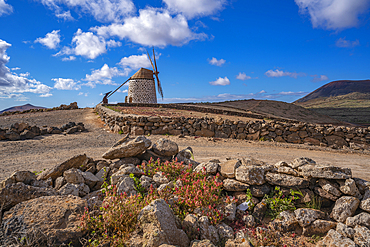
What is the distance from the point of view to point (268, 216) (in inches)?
158

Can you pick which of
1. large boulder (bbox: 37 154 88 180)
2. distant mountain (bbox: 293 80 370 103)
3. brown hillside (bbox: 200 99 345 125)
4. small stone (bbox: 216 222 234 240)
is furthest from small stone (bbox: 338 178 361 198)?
distant mountain (bbox: 293 80 370 103)

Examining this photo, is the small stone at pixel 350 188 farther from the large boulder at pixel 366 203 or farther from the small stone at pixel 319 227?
the small stone at pixel 319 227

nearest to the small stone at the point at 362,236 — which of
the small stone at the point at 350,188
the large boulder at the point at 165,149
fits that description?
the small stone at the point at 350,188

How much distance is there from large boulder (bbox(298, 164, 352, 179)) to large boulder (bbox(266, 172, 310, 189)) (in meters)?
0.17

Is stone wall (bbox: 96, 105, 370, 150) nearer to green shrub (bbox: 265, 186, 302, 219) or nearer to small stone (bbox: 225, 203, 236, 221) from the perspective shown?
green shrub (bbox: 265, 186, 302, 219)

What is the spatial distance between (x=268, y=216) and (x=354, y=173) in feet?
15.6

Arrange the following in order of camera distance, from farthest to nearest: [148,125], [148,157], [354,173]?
[148,125] → [354,173] → [148,157]

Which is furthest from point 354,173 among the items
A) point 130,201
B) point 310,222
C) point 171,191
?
point 130,201

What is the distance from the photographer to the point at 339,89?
104m

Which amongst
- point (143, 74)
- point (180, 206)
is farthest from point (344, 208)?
point (143, 74)

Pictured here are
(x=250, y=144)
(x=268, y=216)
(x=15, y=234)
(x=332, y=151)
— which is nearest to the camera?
(x=15, y=234)

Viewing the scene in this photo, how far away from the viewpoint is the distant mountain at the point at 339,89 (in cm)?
9575

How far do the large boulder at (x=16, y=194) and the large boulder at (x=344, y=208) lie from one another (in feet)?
18.3

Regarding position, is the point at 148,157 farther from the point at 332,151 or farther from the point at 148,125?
the point at 332,151
